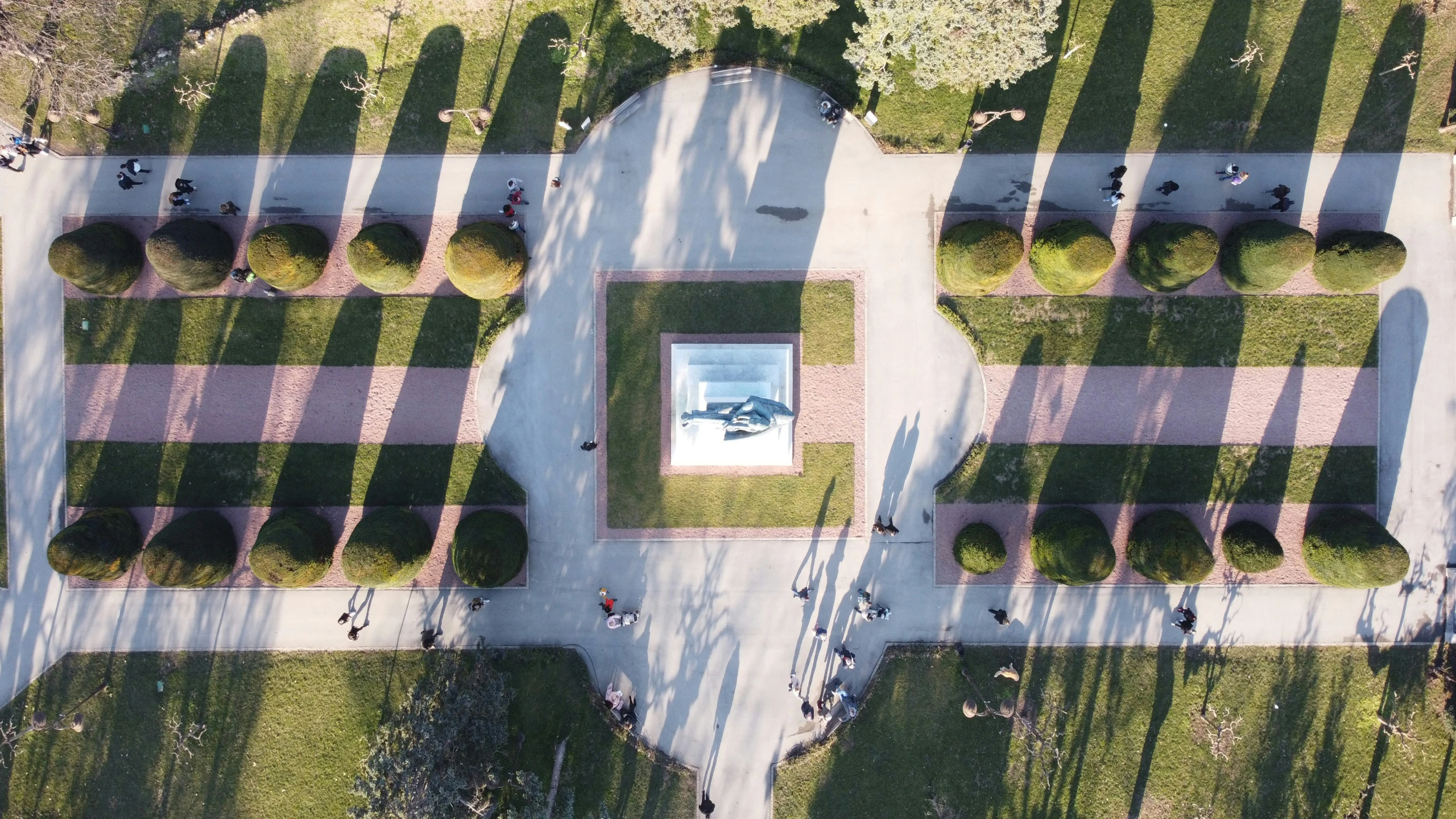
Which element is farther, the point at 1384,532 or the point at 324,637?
the point at 324,637

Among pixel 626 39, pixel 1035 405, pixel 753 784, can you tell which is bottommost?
pixel 753 784

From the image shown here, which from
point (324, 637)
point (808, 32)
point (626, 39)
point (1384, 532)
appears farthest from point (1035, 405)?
point (324, 637)

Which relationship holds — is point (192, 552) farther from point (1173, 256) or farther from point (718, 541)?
point (1173, 256)

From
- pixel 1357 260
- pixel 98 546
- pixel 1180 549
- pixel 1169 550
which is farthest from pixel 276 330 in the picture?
pixel 1357 260

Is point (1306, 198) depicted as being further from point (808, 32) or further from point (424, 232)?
point (424, 232)

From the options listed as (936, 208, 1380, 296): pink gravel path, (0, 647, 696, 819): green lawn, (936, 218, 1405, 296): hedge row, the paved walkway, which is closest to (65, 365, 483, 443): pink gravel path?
the paved walkway

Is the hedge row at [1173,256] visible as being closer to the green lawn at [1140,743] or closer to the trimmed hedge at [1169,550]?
the trimmed hedge at [1169,550]
